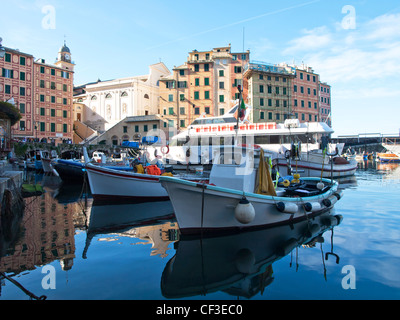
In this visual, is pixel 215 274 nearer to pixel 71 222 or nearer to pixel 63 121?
pixel 71 222

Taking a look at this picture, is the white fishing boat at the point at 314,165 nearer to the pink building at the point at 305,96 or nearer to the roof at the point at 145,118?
the pink building at the point at 305,96

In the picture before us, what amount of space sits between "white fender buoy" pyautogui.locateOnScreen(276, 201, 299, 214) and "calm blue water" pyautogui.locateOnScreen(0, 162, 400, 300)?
2.35 feet

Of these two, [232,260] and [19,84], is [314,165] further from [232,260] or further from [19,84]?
[19,84]

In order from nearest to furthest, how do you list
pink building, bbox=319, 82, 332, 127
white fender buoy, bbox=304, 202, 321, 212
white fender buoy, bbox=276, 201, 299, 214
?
white fender buoy, bbox=276, 201, 299, 214 < white fender buoy, bbox=304, 202, 321, 212 < pink building, bbox=319, 82, 332, 127

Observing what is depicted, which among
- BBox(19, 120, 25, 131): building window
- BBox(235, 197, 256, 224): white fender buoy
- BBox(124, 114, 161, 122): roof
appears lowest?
BBox(235, 197, 256, 224): white fender buoy

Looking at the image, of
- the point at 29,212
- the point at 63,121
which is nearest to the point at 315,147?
the point at 29,212

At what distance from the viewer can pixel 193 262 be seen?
256 inches

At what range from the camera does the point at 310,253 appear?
6.98 m

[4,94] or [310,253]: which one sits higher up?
[4,94]

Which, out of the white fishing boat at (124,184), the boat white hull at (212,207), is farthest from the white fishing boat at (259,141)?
the boat white hull at (212,207)

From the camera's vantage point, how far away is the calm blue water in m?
5.13

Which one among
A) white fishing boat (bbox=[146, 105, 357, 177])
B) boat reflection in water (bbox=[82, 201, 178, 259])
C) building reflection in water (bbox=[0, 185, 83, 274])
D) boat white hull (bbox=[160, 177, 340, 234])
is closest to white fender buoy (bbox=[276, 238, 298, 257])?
boat white hull (bbox=[160, 177, 340, 234])

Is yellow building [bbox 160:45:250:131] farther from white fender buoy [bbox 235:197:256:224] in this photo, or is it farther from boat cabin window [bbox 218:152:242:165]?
white fender buoy [bbox 235:197:256:224]

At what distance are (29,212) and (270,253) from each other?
10.0 m
